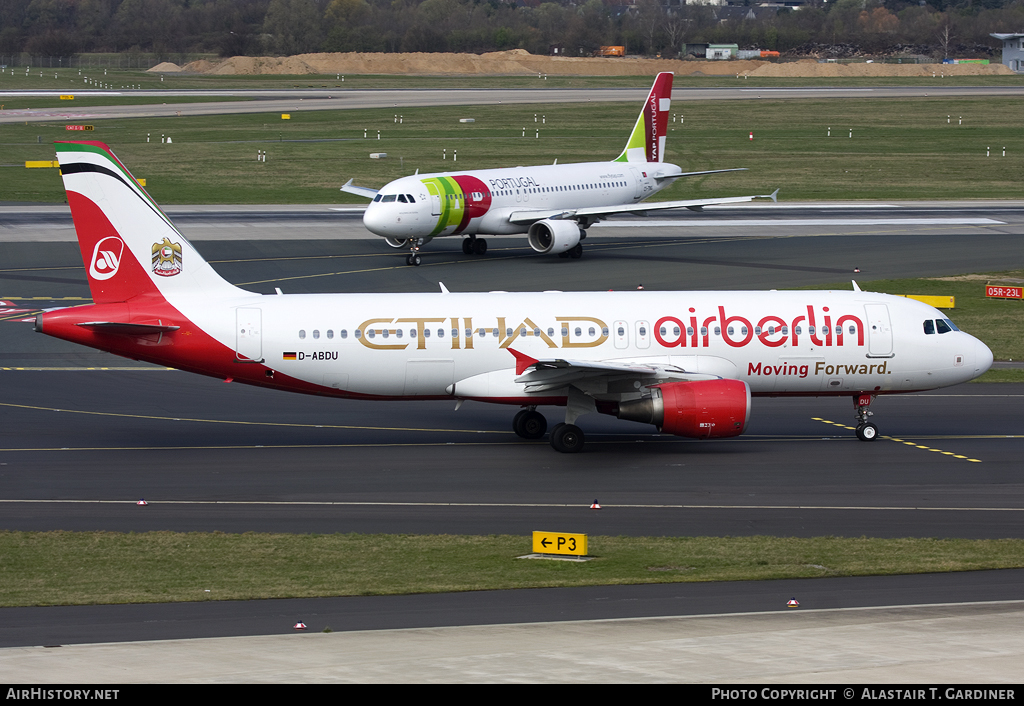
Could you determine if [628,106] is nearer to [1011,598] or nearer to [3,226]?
[3,226]

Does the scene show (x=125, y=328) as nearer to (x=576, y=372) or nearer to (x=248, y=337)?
(x=248, y=337)

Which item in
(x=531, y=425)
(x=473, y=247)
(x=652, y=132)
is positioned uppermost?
(x=652, y=132)

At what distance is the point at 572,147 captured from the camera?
110812 mm

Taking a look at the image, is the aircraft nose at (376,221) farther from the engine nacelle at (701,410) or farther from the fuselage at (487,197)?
the engine nacelle at (701,410)

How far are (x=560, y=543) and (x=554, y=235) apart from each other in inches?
1597

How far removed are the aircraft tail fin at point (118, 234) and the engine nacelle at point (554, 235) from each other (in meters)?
32.5

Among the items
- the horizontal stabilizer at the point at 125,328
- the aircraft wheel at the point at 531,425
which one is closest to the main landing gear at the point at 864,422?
the aircraft wheel at the point at 531,425

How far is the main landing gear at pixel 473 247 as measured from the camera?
2594 inches

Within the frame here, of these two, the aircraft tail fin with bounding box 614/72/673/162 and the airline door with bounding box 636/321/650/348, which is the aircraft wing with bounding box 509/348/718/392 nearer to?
the airline door with bounding box 636/321/650/348

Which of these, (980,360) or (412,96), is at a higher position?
(412,96)

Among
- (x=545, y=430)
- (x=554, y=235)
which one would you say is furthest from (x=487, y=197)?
(x=545, y=430)

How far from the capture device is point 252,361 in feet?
107

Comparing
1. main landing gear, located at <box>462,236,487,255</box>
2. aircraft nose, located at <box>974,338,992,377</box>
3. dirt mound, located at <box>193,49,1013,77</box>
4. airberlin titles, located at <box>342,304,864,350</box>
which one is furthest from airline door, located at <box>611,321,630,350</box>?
dirt mound, located at <box>193,49,1013,77</box>

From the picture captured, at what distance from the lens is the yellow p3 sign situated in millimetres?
23594
